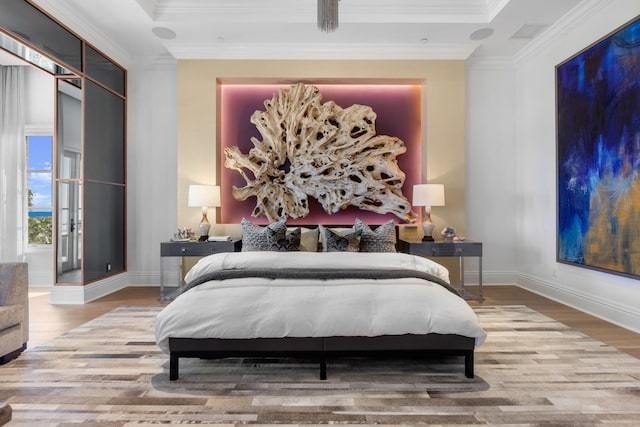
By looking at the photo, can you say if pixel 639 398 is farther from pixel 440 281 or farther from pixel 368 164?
pixel 368 164

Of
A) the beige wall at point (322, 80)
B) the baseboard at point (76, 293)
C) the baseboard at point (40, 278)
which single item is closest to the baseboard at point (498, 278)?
the beige wall at point (322, 80)

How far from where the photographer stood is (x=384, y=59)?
4.80 meters

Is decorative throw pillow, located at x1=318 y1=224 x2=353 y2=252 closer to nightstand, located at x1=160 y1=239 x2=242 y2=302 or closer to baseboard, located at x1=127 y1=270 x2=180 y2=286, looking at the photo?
nightstand, located at x1=160 y1=239 x2=242 y2=302

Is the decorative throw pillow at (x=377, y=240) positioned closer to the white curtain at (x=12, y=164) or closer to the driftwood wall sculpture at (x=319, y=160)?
the driftwood wall sculpture at (x=319, y=160)

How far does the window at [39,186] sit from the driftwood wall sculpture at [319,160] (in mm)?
2703

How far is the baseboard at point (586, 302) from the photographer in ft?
11.0

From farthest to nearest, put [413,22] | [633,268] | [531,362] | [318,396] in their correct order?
[413,22] → [633,268] → [531,362] → [318,396]

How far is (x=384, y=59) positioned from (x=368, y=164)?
4.59ft

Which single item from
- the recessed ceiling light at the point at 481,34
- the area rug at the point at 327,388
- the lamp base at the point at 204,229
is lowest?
the area rug at the point at 327,388

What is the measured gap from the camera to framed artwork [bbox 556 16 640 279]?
10.7 feet

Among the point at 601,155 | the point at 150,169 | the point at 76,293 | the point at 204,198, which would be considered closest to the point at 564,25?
the point at 601,155

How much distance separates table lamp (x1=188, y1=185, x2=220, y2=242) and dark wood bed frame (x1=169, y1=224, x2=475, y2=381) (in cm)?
231

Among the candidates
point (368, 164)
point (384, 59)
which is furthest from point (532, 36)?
point (368, 164)

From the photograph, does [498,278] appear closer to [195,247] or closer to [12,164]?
[195,247]
